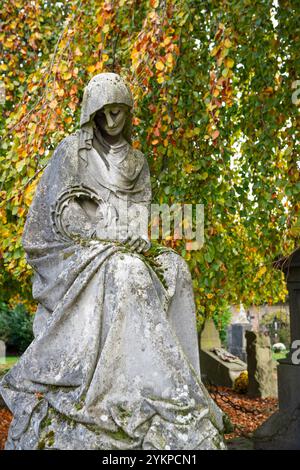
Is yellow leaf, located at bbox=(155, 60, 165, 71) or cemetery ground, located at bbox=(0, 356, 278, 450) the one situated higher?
yellow leaf, located at bbox=(155, 60, 165, 71)

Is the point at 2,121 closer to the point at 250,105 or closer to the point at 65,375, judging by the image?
the point at 250,105

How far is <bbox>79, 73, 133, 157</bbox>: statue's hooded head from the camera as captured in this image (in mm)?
3490

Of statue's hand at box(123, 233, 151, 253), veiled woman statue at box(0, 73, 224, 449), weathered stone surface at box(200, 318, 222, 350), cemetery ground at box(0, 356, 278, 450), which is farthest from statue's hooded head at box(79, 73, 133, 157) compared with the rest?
weathered stone surface at box(200, 318, 222, 350)

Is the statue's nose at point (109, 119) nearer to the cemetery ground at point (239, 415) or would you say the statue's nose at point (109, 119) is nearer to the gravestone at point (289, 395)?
the cemetery ground at point (239, 415)

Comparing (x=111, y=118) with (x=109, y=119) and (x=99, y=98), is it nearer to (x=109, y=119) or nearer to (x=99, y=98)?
(x=109, y=119)

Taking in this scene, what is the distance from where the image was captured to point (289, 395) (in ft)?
20.4

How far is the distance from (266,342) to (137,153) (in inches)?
286

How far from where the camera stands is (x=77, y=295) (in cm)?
307

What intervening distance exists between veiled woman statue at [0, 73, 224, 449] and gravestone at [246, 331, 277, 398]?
22.7ft

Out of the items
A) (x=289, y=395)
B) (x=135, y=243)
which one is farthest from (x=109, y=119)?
(x=289, y=395)

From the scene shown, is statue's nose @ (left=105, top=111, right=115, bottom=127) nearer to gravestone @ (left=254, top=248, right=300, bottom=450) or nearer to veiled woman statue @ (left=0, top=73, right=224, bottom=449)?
veiled woman statue @ (left=0, top=73, right=224, bottom=449)

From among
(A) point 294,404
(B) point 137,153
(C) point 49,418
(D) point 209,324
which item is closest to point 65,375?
(C) point 49,418

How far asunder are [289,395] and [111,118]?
3.86 meters
